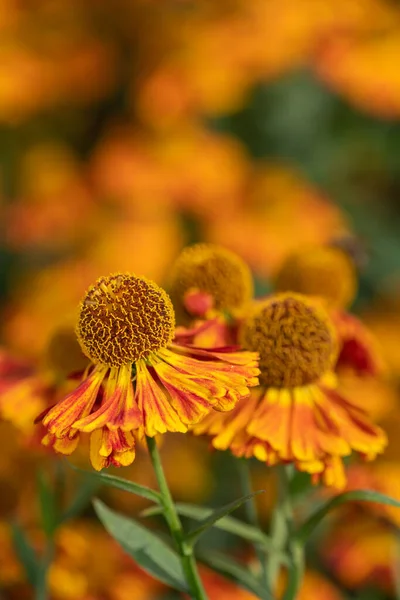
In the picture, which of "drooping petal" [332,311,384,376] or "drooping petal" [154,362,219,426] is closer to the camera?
"drooping petal" [154,362,219,426]

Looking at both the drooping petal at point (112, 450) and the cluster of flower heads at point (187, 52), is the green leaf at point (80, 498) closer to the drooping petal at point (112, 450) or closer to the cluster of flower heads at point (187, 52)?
the drooping petal at point (112, 450)

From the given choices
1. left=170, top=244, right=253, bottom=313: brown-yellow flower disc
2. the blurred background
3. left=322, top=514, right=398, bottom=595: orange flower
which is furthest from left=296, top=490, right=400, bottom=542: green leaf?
the blurred background

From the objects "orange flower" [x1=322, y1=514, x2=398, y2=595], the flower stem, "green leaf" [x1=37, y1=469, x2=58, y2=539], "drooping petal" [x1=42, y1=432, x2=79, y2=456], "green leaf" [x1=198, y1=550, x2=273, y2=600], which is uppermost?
"drooping petal" [x1=42, y1=432, x2=79, y2=456]

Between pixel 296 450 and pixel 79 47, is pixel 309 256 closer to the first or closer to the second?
pixel 296 450

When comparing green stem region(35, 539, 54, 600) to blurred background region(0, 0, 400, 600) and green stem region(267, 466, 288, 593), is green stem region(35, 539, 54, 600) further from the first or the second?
blurred background region(0, 0, 400, 600)

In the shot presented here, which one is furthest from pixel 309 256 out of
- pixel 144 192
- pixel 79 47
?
pixel 79 47

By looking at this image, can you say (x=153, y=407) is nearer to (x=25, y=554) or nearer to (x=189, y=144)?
(x=25, y=554)

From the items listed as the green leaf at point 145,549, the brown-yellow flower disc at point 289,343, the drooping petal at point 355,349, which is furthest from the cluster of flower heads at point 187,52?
the green leaf at point 145,549
